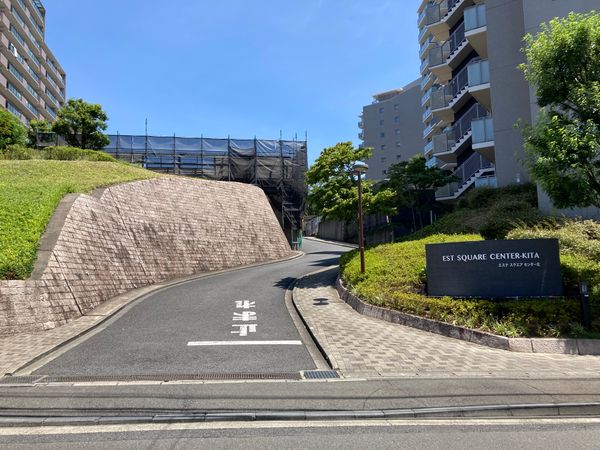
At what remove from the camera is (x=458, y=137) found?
2494cm

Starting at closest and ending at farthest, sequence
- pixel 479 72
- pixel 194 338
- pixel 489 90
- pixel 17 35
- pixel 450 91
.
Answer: pixel 194 338, pixel 489 90, pixel 479 72, pixel 450 91, pixel 17 35

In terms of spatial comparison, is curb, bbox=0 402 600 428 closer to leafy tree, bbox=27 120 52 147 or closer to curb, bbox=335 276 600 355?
curb, bbox=335 276 600 355

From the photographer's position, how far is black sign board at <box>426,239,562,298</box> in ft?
32.5

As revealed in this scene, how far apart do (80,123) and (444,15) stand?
92.4 ft

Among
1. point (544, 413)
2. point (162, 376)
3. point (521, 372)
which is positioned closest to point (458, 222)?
point (521, 372)

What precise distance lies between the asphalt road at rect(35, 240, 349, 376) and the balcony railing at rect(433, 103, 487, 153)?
640 inches

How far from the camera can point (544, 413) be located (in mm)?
5246

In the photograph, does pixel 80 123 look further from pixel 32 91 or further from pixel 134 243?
pixel 32 91

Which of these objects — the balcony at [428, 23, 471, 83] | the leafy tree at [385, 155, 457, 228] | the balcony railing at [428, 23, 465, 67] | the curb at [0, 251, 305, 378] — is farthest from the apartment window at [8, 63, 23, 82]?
the balcony at [428, 23, 471, 83]

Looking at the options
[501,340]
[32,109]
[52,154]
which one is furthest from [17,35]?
[501,340]

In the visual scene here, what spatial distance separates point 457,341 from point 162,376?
6290 mm

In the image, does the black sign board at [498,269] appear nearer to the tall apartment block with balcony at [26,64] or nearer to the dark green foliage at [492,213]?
the dark green foliage at [492,213]

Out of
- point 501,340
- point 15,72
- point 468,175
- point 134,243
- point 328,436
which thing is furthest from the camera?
point 15,72

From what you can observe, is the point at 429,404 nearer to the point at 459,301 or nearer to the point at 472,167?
the point at 459,301
